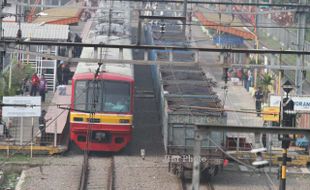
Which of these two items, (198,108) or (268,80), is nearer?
(198,108)

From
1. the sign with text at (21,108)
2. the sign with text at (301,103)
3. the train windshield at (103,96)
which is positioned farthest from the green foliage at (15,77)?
the sign with text at (301,103)

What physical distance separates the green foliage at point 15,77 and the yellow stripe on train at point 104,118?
11.4ft

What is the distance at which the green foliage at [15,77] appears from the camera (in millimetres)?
22677

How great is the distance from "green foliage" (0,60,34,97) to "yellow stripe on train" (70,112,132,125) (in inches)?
137

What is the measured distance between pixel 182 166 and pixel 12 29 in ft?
34.8

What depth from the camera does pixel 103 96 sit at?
19969mm

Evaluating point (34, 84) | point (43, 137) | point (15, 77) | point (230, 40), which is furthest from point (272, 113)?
point (230, 40)

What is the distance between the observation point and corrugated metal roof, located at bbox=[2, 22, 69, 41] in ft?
84.4

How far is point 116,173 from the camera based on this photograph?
1834cm

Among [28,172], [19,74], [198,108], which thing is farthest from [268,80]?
[28,172]

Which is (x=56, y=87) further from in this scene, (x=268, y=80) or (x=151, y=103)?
(x=268, y=80)

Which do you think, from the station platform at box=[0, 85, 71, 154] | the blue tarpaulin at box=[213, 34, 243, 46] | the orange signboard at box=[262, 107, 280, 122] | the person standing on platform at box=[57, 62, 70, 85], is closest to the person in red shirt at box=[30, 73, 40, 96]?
the station platform at box=[0, 85, 71, 154]

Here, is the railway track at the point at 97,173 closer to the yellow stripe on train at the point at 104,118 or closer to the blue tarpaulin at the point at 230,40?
the yellow stripe on train at the point at 104,118

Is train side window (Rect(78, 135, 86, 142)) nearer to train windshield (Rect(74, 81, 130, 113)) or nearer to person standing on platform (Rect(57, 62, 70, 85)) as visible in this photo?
train windshield (Rect(74, 81, 130, 113))
